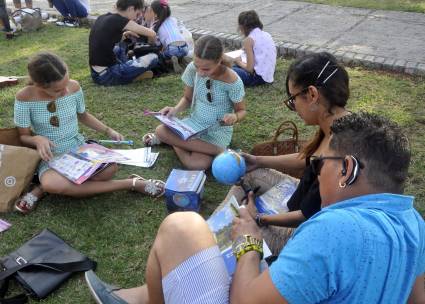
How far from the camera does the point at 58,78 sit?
3.04m

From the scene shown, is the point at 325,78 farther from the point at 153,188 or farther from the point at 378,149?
the point at 153,188

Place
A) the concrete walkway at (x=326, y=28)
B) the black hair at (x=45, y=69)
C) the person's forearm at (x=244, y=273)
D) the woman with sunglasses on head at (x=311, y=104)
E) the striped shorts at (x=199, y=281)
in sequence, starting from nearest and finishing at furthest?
the person's forearm at (x=244, y=273) → the striped shorts at (x=199, y=281) → the woman with sunglasses on head at (x=311, y=104) → the black hair at (x=45, y=69) → the concrete walkway at (x=326, y=28)

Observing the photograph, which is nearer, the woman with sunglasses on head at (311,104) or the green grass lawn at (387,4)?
the woman with sunglasses on head at (311,104)

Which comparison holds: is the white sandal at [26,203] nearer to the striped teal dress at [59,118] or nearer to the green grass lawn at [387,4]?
the striped teal dress at [59,118]

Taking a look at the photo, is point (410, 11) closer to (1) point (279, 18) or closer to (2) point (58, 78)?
(1) point (279, 18)

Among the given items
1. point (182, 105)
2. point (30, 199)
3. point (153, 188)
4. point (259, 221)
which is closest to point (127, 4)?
point (182, 105)

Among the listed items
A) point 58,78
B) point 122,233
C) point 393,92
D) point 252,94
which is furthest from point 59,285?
point 393,92

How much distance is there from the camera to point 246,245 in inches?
70.1

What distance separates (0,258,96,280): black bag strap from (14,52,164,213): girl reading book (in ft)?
2.35

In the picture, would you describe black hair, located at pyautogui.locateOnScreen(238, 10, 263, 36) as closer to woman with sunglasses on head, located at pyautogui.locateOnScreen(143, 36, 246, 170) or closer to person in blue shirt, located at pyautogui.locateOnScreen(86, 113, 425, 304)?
woman with sunglasses on head, located at pyautogui.locateOnScreen(143, 36, 246, 170)

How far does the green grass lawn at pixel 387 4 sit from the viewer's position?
8758 mm

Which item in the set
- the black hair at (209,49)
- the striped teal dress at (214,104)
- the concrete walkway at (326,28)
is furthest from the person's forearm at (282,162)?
the concrete walkway at (326,28)

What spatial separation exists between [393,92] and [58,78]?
375cm

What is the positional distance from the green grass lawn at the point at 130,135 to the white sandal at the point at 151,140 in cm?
8
